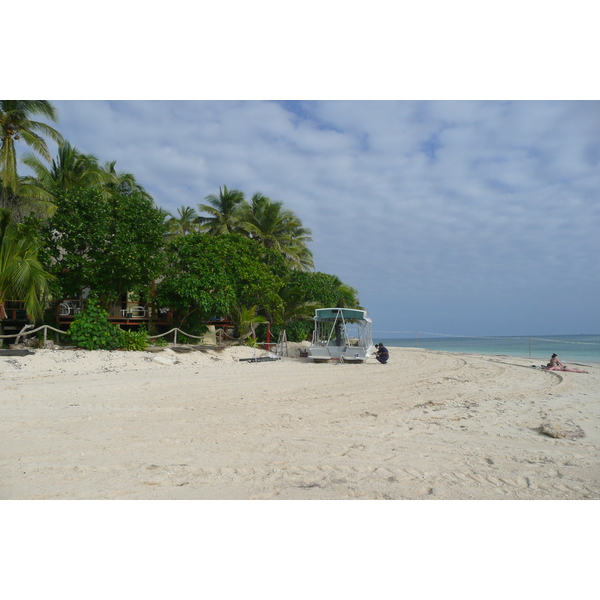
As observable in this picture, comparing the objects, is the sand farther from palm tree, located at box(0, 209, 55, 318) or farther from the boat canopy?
the boat canopy

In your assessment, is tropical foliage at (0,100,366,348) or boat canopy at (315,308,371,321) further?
boat canopy at (315,308,371,321)

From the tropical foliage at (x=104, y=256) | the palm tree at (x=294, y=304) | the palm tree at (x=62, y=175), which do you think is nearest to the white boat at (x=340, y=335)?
the tropical foliage at (x=104, y=256)

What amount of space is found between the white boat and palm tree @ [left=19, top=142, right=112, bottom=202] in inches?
525

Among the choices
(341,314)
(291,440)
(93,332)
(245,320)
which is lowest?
(291,440)

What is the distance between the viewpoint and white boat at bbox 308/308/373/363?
17.4 meters

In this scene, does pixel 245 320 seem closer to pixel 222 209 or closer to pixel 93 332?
pixel 93 332

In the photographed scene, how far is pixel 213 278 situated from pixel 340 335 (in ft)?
20.5

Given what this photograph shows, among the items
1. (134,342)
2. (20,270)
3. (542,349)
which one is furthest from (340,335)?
(542,349)

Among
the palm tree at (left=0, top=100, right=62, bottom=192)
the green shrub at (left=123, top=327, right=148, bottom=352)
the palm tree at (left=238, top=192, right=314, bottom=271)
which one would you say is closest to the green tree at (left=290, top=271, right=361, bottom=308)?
the palm tree at (left=238, top=192, right=314, bottom=271)

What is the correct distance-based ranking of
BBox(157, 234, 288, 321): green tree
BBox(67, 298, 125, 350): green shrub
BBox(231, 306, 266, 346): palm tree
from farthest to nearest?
1. BBox(231, 306, 266, 346): palm tree
2. BBox(157, 234, 288, 321): green tree
3. BBox(67, 298, 125, 350): green shrub

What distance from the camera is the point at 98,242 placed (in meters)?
15.4

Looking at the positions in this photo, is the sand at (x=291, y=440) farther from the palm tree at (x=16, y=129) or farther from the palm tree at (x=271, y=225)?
the palm tree at (x=271, y=225)
